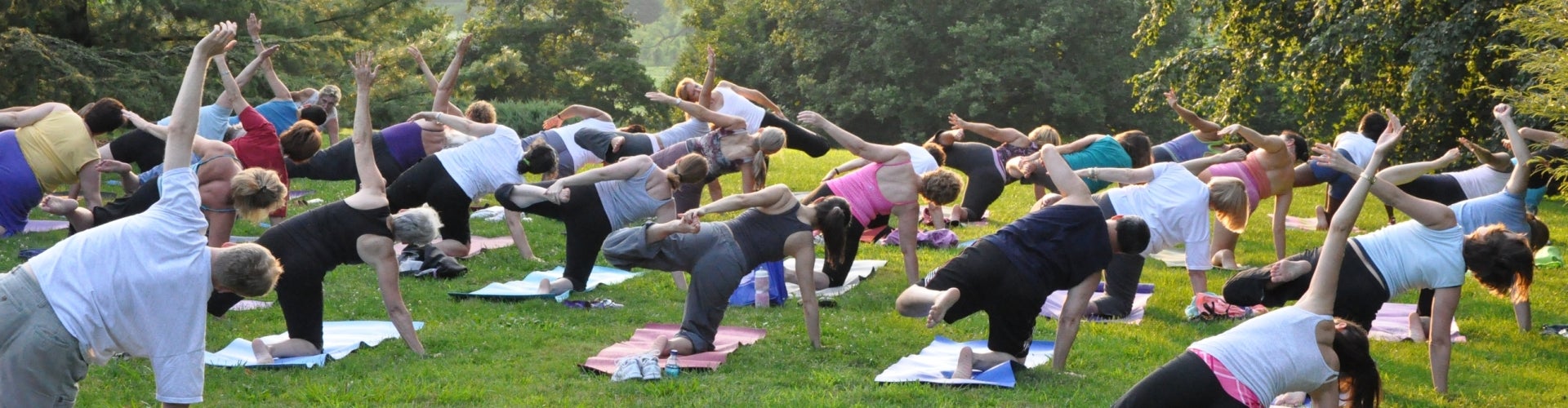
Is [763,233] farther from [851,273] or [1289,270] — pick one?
[851,273]

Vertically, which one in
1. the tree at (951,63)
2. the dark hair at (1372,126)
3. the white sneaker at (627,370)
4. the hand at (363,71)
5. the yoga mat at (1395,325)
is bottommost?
the tree at (951,63)

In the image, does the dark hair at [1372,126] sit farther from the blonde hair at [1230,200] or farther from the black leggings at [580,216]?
the black leggings at [580,216]

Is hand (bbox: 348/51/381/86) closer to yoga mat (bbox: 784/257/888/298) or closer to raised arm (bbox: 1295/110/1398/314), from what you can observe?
yoga mat (bbox: 784/257/888/298)

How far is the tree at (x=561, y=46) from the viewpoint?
125ft

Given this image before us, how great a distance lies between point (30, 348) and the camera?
14.9 ft

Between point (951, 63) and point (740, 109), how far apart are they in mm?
26095

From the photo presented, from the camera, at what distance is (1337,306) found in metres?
6.98

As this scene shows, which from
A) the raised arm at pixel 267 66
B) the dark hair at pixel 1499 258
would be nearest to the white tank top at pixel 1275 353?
the dark hair at pixel 1499 258

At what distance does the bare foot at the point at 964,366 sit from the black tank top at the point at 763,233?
1184mm

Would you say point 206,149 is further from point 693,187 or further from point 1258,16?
point 1258,16

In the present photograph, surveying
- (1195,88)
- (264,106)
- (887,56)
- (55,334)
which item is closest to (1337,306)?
(55,334)

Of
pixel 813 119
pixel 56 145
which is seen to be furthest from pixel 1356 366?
pixel 56 145

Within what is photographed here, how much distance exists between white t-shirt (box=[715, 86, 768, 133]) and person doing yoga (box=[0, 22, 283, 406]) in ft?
24.2

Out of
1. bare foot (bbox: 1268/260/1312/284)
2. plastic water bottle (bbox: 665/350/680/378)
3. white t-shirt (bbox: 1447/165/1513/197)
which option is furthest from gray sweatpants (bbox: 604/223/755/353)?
white t-shirt (bbox: 1447/165/1513/197)
